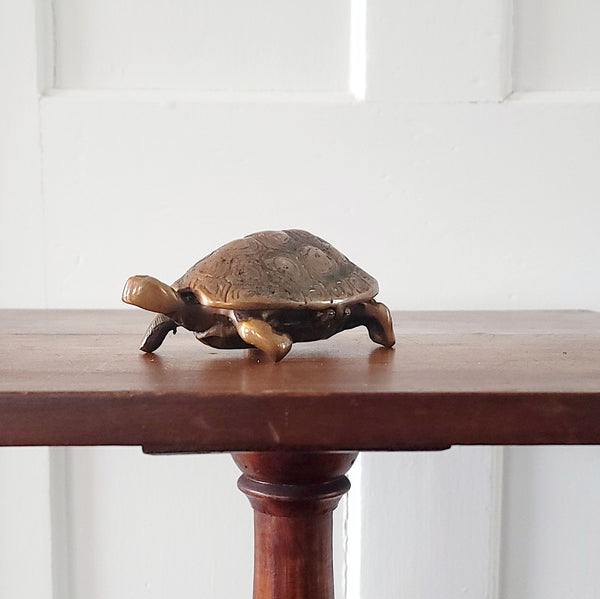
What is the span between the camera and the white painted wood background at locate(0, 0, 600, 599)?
75cm

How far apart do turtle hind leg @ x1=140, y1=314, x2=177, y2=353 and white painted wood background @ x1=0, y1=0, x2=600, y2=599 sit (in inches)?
12.2

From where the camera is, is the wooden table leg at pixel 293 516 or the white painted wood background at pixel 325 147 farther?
the white painted wood background at pixel 325 147

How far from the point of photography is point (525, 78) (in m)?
0.76

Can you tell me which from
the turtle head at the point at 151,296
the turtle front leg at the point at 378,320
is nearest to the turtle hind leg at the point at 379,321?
the turtle front leg at the point at 378,320

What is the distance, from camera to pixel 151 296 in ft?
1.38

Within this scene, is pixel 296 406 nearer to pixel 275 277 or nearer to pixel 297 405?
pixel 297 405

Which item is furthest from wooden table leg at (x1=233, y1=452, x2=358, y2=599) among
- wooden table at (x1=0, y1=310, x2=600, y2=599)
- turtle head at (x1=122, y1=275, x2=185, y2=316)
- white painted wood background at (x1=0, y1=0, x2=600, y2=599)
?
white painted wood background at (x1=0, y1=0, x2=600, y2=599)

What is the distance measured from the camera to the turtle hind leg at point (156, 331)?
1.46ft

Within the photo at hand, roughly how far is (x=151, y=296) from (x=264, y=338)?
0.21 ft

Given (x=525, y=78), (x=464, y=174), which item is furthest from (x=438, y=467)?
(x=525, y=78)

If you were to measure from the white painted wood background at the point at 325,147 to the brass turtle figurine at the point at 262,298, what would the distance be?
0.30m

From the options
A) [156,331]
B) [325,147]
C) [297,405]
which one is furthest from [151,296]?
[325,147]

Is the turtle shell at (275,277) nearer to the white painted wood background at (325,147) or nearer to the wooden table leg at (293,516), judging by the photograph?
the wooden table leg at (293,516)

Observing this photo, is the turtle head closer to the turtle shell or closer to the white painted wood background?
the turtle shell
